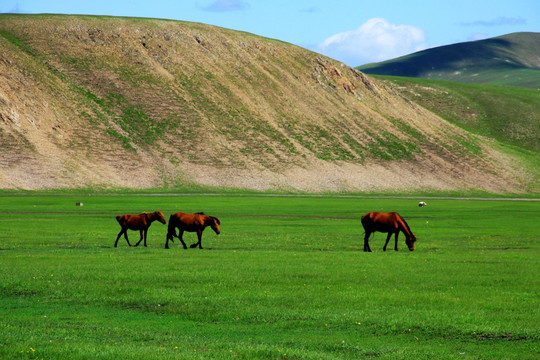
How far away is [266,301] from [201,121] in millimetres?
130778

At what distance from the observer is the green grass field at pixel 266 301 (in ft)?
51.1

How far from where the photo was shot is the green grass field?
1557cm

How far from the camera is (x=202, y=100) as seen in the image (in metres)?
156

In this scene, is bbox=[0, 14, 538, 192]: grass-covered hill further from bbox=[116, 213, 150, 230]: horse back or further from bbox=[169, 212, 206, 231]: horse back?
bbox=[169, 212, 206, 231]: horse back

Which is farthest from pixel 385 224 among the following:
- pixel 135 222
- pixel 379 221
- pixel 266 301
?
pixel 266 301

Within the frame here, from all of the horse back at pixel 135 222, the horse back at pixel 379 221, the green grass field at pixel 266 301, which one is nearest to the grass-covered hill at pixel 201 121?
the horse back at pixel 135 222

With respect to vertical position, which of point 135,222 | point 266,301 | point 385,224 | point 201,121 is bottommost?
point 266,301

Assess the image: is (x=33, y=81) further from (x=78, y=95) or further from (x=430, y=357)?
(x=430, y=357)

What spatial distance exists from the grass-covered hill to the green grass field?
289 ft

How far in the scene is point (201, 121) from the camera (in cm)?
15000

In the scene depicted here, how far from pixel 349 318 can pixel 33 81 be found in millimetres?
131964

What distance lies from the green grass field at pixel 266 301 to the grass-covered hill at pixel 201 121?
289ft

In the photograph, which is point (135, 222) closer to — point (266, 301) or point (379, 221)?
point (379, 221)

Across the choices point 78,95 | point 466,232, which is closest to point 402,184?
point 78,95
